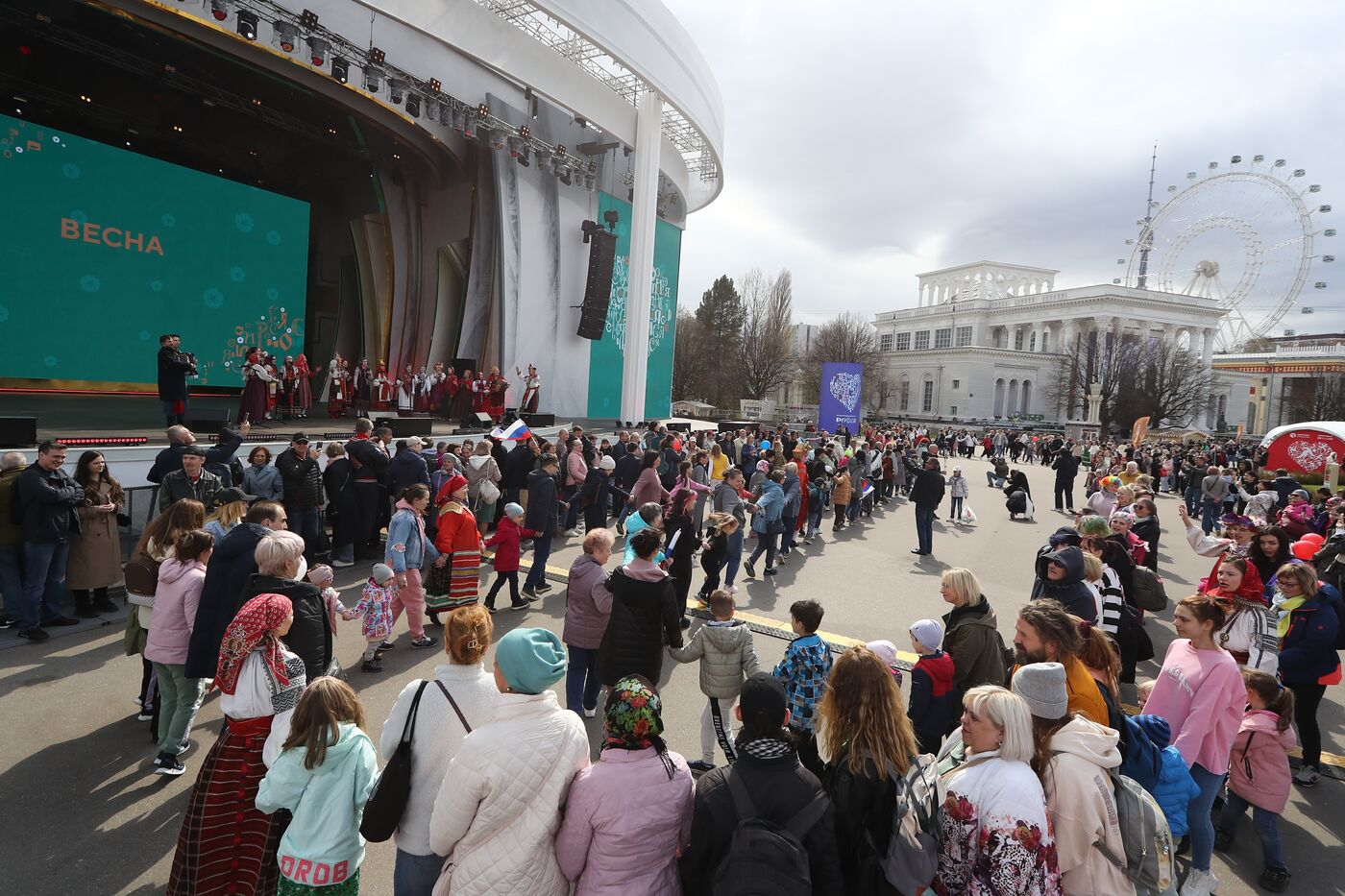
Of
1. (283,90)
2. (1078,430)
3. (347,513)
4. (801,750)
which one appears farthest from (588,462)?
(1078,430)

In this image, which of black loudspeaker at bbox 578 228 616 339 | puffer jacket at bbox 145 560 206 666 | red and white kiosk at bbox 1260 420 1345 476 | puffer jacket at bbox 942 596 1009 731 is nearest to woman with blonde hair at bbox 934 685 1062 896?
puffer jacket at bbox 942 596 1009 731

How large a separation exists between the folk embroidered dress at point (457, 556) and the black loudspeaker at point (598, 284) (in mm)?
18906

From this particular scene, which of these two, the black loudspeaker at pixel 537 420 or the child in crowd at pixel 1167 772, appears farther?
the black loudspeaker at pixel 537 420

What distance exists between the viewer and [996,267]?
3317 inches

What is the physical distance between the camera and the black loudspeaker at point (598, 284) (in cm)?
2388

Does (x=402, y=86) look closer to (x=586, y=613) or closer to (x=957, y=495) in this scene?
(x=586, y=613)

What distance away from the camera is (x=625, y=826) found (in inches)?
80.2

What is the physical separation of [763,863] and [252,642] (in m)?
2.32

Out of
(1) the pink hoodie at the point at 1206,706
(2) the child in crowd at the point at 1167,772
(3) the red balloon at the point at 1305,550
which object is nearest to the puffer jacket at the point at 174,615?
(2) the child in crowd at the point at 1167,772

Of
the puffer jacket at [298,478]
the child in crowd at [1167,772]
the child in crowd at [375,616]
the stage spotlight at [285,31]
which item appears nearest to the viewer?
the child in crowd at [1167,772]

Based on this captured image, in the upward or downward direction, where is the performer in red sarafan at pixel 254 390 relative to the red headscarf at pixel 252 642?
upward

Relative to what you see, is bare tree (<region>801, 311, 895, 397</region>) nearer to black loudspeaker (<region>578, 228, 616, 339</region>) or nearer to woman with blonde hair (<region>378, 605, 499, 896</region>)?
black loudspeaker (<region>578, 228, 616, 339</region>)

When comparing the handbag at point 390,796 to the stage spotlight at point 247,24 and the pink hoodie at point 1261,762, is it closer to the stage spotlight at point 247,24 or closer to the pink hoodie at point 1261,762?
the pink hoodie at point 1261,762

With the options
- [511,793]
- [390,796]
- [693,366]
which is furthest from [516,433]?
[693,366]
